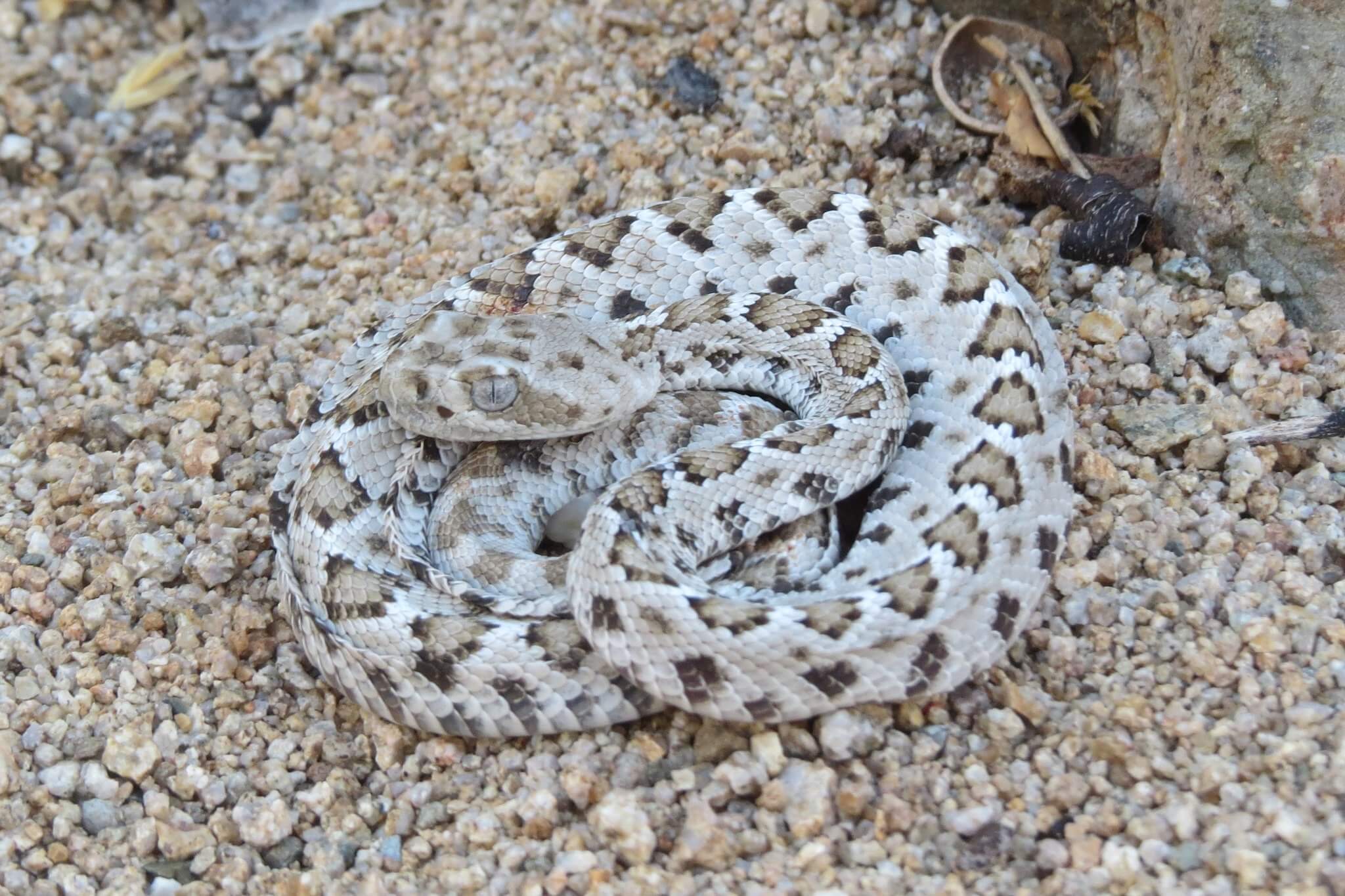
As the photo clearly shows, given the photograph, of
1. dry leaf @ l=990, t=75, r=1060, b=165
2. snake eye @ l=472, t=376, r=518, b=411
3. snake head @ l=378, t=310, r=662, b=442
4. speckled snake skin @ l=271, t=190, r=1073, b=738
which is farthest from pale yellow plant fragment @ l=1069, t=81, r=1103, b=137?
snake eye @ l=472, t=376, r=518, b=411

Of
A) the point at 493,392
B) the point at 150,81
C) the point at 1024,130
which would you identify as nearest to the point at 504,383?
the point at 493,392

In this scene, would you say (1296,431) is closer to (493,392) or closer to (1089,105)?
(1089,105)

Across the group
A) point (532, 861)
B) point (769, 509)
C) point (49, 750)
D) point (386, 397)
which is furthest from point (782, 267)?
point (49, 750)

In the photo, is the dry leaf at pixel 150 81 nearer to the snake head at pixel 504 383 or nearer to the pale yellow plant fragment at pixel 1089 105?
the snake head at pixel 504 383

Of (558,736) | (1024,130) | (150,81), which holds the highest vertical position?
(1024,130)

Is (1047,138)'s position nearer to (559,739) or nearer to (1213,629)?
(1213,629)

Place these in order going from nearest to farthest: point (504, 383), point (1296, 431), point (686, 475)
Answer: point (686, 475)
point (504, 383)
point (1296, 431)

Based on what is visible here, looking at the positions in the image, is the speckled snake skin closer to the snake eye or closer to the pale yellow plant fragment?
the snake eye
